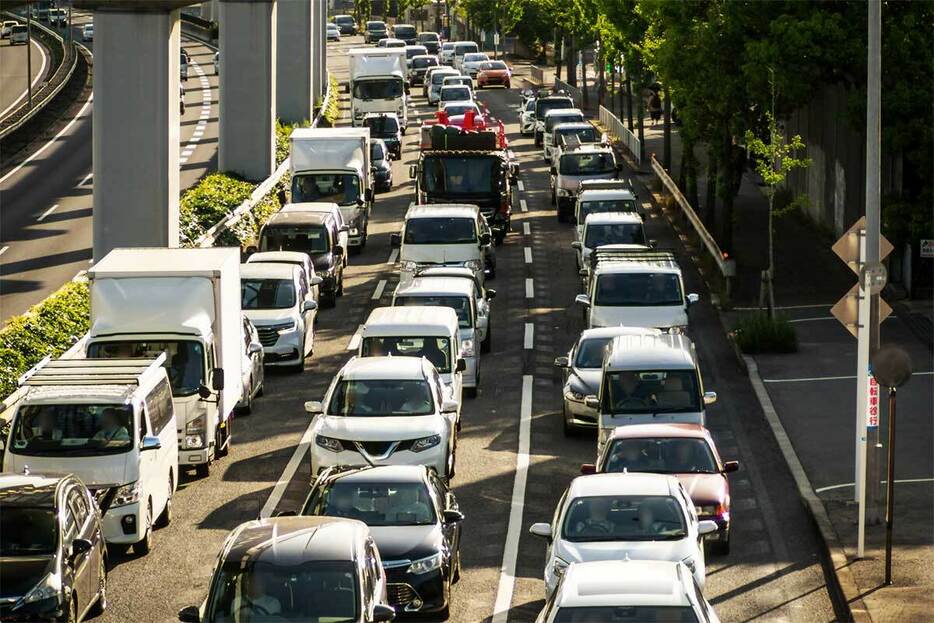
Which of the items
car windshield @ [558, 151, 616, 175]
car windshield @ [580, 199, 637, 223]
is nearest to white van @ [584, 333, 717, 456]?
car windshield @ [580, 199, 637, 223]

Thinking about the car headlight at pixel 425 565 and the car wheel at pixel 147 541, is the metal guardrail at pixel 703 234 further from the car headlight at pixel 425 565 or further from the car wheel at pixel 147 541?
the car headlight at pixel 425 565

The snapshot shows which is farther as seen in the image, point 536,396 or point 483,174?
point 483,174

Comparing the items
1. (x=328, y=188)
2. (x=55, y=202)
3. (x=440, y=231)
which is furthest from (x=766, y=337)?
(x=55, y=202)

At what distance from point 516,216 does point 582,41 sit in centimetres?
3281

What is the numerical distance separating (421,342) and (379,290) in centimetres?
1234

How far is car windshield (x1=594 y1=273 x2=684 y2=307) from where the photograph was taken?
109 ft

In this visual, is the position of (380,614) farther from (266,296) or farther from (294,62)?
(294,62)

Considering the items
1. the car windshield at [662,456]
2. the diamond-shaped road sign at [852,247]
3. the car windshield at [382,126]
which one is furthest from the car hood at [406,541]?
the car windshield at [382,126]

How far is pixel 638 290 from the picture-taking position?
3338 centimetres

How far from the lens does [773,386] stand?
106 ft

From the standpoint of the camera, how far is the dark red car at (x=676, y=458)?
2239 cm

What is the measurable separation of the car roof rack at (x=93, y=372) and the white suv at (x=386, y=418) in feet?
8.48

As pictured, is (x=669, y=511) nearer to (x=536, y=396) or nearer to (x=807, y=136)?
(x=536, y=396)

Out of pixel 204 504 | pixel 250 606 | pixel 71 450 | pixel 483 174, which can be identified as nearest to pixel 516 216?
pixel 483 174
